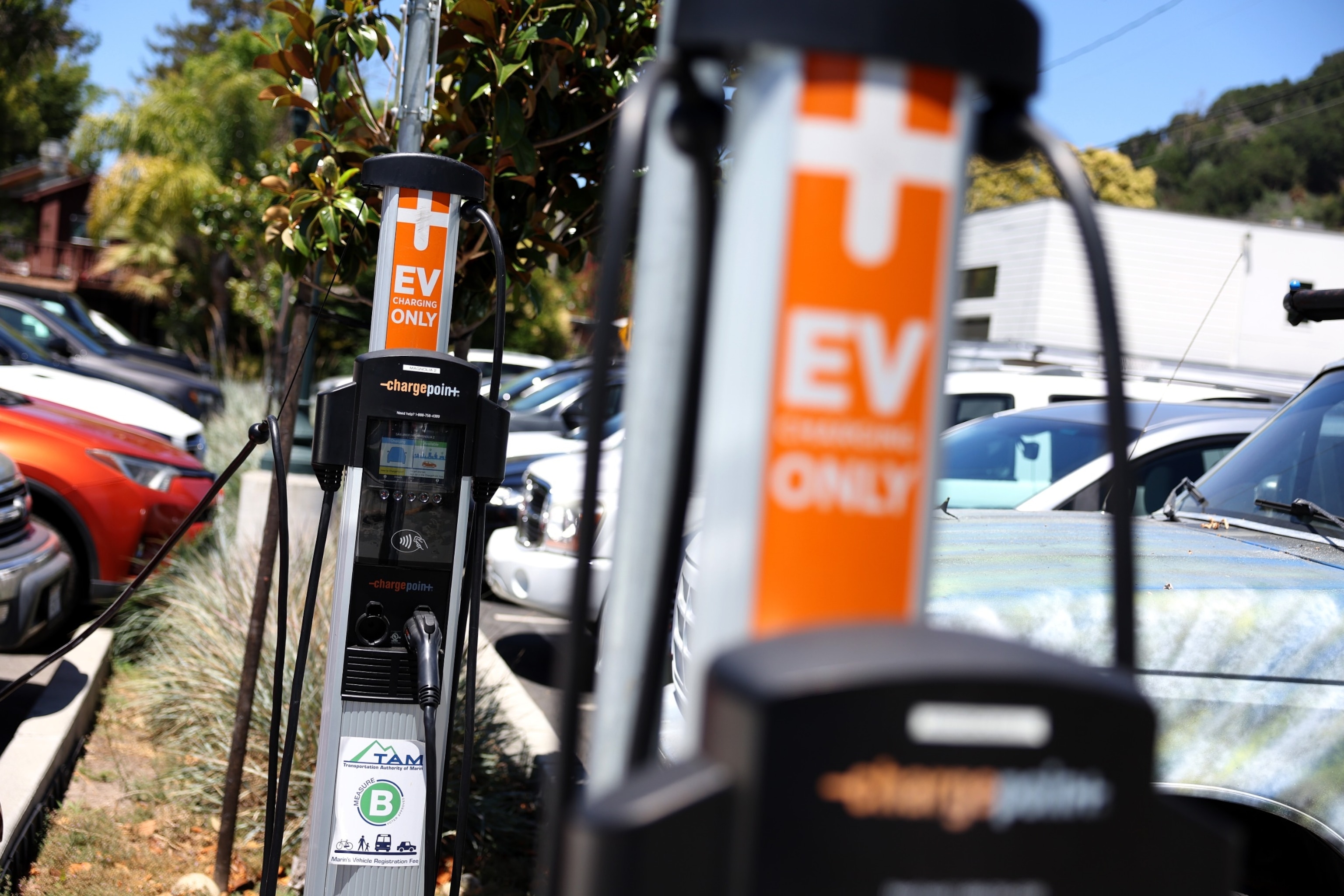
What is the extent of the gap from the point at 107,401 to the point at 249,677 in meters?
6.56

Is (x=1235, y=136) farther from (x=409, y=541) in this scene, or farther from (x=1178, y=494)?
(x=409, y=541)

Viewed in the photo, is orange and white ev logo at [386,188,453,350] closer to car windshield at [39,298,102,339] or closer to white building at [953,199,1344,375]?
car windshield at [39,298,102,339]

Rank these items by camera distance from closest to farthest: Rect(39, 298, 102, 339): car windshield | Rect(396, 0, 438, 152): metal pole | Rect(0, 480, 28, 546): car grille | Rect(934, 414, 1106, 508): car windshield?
Rect(396, 0, 438, 152): metal pole
Rect(0, 480, 28, 546): car grille
Rect(934, 414, 1106, 508): car windshield
Rect(39, 298, 102, 339): car windshield

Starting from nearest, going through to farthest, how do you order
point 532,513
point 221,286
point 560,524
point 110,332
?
point 560,524, point 532,513, point 110,332, point 221,286

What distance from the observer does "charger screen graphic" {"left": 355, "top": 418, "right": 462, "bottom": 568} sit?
342 centimetres

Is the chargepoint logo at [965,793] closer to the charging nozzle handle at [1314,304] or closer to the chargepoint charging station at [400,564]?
the chargepoint charging station at [400,564]

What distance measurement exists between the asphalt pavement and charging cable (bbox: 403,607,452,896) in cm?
239

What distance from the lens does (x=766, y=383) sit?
94 cm

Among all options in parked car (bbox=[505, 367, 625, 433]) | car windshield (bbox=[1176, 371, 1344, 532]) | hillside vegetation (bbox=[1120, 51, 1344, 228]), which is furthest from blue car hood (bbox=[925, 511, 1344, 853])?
hillside vegetation (bbox=[1120, 51, 1344, 228])

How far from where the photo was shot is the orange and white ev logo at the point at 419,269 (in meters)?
3.51

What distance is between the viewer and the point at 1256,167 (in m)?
59.7

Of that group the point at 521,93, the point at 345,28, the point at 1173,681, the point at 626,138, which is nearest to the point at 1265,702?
the point at 1173,681

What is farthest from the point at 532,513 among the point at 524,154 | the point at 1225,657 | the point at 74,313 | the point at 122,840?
the point at 74,313

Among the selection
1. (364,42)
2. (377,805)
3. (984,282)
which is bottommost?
(377,805)
